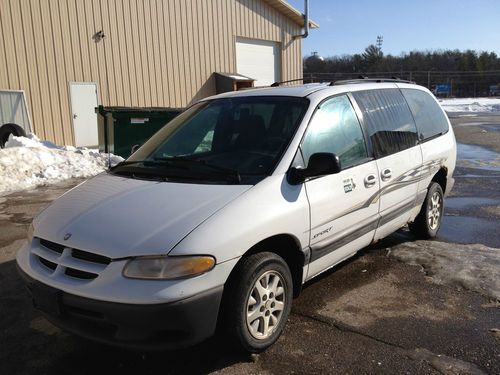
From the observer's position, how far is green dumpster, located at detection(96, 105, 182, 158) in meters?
11.6

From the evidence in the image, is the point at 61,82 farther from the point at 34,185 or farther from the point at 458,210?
the point at 458,210

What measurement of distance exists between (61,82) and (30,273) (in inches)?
485

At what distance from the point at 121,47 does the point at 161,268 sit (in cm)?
1418

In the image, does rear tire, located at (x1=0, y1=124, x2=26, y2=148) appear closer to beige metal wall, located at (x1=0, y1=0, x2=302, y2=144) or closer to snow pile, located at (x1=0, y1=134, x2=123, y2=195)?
snow pile, located at (x1=0, y1=134, x2=123, y2=195)

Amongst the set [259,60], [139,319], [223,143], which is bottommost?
[139,319]

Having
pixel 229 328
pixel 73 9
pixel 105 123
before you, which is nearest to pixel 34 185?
pixel 105 123

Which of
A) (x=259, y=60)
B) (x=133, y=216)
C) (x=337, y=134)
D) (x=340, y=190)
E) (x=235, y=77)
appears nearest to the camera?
(x=133, y=216)

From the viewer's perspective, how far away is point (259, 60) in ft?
66.8

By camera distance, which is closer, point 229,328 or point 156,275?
point 156,275

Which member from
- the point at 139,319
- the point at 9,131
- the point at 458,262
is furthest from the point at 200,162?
the point at 9,131

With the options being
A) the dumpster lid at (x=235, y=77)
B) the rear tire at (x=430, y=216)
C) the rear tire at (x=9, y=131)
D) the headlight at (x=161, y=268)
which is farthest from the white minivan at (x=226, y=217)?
the dumpster lid at (x=235, y=77)

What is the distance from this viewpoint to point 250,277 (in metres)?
2.95

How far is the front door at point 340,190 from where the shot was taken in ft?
11.7

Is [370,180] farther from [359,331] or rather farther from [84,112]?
[84,112]
